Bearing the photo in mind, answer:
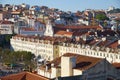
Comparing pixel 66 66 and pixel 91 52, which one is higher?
pixel 66 66

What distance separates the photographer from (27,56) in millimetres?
22422

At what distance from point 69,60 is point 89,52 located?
27.3 ft

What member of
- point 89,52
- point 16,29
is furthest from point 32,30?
point 89,52

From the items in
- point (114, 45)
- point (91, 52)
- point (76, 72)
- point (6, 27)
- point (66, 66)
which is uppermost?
point (66, 66)

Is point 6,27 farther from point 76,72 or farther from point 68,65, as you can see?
point 76,72

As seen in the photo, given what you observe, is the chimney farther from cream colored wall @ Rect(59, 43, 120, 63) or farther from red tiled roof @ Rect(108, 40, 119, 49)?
red tiled roof @ Rect(108, 40, 119, 49)

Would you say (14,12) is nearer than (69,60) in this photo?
No

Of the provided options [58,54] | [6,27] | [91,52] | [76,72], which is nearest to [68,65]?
[76,72]

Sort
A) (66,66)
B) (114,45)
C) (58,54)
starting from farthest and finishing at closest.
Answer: (58,54) → (114,45) → (66,66)

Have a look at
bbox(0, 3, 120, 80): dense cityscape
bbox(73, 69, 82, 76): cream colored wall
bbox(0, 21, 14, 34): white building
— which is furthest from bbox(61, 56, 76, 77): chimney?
bbox(0, 21, 14, 34): white building

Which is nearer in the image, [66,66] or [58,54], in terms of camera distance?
[66,66]

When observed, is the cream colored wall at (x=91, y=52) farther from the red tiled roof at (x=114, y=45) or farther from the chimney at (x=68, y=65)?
the chimney at (x=68, y=65)

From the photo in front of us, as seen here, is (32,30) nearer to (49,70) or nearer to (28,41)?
(28,41)

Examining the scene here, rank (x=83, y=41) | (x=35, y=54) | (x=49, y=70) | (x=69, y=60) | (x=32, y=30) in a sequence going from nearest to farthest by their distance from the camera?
(x=69, y=60) → (x=49, y=70) → (x=83, y=41) → (x=35, y=54) → (x=32, y=30)
